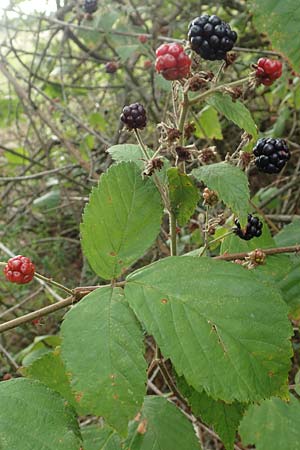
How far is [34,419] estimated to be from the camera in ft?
3.47

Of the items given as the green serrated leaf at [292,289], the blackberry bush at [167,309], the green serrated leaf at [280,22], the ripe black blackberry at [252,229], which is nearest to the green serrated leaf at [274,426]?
the green serrated leaf at [292,289]

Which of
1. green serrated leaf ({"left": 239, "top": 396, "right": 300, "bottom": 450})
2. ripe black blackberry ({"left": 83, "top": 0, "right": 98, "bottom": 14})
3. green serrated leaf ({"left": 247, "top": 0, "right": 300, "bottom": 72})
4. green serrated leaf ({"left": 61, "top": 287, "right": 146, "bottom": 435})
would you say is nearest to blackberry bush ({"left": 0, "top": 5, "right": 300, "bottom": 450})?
green serrated leaf ({"left": 61, "top": 287, "right": 146, "bottom": 435})

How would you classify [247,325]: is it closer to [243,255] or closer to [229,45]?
[243,255]

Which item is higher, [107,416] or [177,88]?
[177,88]

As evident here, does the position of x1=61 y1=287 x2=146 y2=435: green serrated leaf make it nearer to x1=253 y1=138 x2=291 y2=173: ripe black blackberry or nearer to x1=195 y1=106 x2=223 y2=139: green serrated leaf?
x1=253 y1=138 x2=291 y2=173: ripe black blackberry

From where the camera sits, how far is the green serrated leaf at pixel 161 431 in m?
1.28

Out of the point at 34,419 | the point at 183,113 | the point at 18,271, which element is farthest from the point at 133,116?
the point at 34,419

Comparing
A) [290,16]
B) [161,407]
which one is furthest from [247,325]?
[290,16]

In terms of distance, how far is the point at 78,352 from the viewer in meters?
1.01

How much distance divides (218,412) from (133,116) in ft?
2.35

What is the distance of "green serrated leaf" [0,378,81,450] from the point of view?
40.4 inches

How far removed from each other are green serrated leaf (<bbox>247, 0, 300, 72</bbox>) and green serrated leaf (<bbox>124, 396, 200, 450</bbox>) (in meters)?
1.18

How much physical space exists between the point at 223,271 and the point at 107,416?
0.37 m

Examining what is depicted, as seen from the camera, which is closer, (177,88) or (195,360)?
(195,360)
